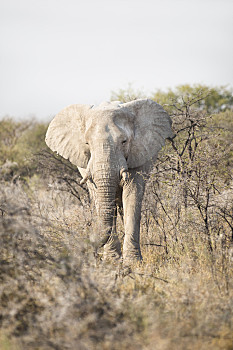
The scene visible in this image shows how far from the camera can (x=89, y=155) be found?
6.72 m

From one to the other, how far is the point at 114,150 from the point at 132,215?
3.20 ft

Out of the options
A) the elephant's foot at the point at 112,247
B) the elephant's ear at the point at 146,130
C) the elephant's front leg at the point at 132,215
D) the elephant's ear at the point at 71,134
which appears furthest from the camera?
the elephant's ear at the point at 71,134

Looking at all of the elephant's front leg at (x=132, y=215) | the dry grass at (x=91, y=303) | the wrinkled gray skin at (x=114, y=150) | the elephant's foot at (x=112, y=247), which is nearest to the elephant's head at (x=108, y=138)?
the wrinkled gray skin at (x=114, y=150)

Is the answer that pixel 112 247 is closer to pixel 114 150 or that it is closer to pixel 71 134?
pixel 114 150

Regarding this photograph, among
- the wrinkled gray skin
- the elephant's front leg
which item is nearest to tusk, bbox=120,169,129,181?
the wrinkled gray skin

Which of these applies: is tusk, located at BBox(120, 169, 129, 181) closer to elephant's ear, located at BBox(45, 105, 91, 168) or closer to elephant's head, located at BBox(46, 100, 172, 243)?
elephant's head, located at BBox(46, 100, 172, 243)

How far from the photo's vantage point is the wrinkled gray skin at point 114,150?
19.5 feet

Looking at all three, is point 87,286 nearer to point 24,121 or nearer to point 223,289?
point 223,289

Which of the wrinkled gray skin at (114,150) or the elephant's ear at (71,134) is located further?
the elephant's ear at (71,134)

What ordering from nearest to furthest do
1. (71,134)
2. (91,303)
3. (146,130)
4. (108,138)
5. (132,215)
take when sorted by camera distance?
(91,303) → (108,138) → (132,215) → (146,130) → (71,134)

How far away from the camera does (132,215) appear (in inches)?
248

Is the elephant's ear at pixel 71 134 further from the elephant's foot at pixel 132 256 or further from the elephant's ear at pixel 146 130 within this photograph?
the elephant's foot at pixel 132 256

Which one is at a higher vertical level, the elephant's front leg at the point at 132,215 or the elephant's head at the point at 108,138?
the elephant's head at the point at 108,138

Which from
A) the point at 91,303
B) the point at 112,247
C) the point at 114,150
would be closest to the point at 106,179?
the point at 114,150
